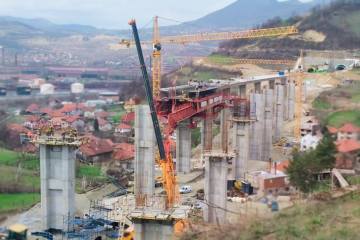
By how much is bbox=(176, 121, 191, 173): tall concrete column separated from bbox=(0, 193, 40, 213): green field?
6.84 meters

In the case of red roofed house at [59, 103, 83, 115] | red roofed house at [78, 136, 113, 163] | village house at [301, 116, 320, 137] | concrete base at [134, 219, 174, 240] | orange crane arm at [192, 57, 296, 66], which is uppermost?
orange crane arm at [192, 57, 296, 66]

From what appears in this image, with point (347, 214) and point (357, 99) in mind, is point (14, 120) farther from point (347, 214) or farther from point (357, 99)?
point (347, 214)

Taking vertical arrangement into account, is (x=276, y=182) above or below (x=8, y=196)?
above

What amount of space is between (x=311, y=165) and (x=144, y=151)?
7.00 meters

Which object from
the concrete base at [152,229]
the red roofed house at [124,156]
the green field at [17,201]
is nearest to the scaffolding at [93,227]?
the concrete base at [152,229]

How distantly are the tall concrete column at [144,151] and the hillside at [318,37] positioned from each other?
124ft

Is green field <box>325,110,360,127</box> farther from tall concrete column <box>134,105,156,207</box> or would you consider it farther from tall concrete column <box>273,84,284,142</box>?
tall concrete column <box>273,84,284,142</box>

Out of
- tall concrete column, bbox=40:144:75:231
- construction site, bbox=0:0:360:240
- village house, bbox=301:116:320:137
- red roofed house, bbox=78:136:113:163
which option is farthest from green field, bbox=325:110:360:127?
red roofed house, bbox=78:136:113:163

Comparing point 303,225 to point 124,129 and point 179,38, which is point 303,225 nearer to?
point 124,129

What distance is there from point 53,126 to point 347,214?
10.7m

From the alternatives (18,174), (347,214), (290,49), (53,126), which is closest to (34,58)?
(290,49)

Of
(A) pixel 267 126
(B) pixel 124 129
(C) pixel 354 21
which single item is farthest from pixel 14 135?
(C) pixel 354 21

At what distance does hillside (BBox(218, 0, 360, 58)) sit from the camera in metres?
58.2

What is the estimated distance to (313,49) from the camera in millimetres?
58250
